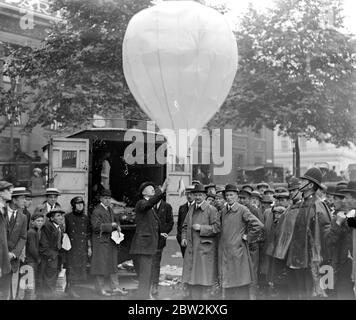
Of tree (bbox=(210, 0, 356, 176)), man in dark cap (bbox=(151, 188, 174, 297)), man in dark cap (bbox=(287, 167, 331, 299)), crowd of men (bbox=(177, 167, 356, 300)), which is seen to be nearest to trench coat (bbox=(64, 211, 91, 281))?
man in dark cap (bbox=(151, 188, 174, 297))

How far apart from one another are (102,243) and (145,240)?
83 cm

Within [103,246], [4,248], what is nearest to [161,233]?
[103,246]

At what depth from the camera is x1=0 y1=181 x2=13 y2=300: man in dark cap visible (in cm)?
611

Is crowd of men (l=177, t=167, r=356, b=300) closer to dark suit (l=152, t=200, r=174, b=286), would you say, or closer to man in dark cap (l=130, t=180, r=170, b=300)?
man in dark cap (l=130, t=180, r=170, b=300)

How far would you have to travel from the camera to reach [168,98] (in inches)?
309

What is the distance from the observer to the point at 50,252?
7176 millimetres

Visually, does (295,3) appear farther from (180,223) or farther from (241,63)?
(180,223)

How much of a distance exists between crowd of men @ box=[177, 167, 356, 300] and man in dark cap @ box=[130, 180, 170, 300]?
49cm

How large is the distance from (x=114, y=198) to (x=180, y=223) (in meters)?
3.98

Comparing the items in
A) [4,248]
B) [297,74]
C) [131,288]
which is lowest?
[131,288]

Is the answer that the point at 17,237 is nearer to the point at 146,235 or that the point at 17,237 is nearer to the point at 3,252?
the point at 3,252
